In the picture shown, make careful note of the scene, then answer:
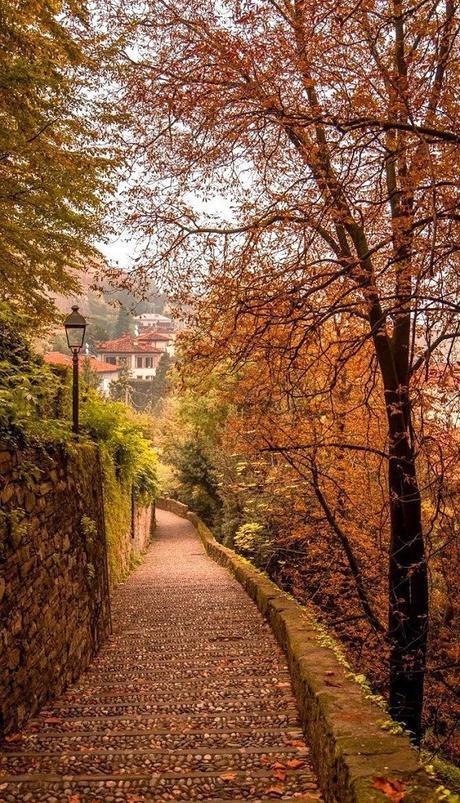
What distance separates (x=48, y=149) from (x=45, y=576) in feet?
20.6

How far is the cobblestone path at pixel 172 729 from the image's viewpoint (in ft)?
11.5

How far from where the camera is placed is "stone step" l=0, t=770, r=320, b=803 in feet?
11.1

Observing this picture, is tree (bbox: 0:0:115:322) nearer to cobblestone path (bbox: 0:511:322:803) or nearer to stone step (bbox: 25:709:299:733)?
cobblestone path (bbox: 0:511:322:803)

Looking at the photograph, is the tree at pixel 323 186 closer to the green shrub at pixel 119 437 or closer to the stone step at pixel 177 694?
the stone step at pixel 177 694

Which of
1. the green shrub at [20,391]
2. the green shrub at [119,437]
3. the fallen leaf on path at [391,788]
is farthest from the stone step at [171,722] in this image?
the green shrub at [119,437]

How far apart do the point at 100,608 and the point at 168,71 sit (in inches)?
240

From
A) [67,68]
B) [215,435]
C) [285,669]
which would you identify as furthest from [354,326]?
[215,435]

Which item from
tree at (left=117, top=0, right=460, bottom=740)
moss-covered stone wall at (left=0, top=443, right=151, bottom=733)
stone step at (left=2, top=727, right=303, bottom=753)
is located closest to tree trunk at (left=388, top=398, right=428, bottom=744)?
tree at (left=117, top=0, right=460, bottom=740)

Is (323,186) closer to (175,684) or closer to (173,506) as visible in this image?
(175,684)

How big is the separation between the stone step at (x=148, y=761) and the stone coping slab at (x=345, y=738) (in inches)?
11.8

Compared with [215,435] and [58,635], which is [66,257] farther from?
[215,435]

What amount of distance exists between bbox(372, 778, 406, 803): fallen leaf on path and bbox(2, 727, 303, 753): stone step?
59.0 inches

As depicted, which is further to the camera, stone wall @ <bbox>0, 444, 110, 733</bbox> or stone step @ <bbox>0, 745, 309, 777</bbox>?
stone wall @ <bbox>0, 444, 110, 733</bbox>

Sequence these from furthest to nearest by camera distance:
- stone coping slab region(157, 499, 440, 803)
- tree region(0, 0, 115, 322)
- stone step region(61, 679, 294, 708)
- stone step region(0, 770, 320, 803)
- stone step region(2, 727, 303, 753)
Answer: 1. tree region(0, 0, 115, 322)
2. stone step region(61, 679, 294, 708)
3. stone step region(2, 727, 303, 753)
4. stone step region(0, 770, 320, 803)
5. stone coping slab region(157, 499, 440, 803)
